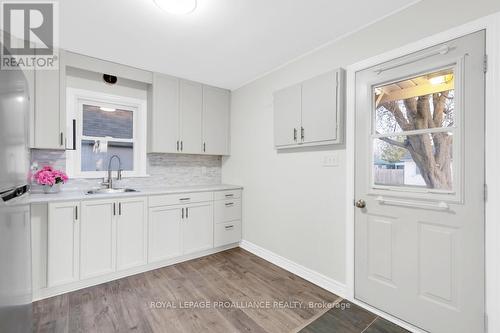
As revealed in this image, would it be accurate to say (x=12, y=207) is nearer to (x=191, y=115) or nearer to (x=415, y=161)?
(x=415, y=161)

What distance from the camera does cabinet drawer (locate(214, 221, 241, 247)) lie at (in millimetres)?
3311

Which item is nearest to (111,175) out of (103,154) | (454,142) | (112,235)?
(103,154)

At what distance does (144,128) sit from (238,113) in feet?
4.56

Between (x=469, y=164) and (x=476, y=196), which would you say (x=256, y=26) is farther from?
(x=476, y=196)

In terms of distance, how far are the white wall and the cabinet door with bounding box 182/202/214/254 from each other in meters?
0.57

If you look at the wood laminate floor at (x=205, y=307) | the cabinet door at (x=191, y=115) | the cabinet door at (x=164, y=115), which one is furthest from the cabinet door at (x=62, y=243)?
the cabinet door at (x=191, y=115)

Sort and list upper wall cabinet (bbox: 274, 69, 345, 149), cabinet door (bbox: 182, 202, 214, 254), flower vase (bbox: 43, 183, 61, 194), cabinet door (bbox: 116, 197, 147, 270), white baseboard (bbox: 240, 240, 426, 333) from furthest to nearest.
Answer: cabinet door (bbox: 182, 202, 214, 254) → cabinet door (bbox: 116, 197, 147, 270) → flower vase (bbox: 43, 183, 61, 194) → upper wall cabinet (bbox: 274, 69, 345, 149) → white baseboard (bbox: 240, 240, 426, 333)

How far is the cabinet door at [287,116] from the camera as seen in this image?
102 inches

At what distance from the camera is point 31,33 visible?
85.7 inches

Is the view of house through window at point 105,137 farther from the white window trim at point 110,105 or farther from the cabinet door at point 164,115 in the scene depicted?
the cabinet door at point 164,115

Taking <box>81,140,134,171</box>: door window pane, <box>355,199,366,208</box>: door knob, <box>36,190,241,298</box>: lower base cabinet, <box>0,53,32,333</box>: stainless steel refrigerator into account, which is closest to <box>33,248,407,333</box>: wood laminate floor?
<box>36,190,241,298</box>: lower base cabinet

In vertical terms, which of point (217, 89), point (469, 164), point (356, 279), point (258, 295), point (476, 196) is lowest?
point (258, 295)

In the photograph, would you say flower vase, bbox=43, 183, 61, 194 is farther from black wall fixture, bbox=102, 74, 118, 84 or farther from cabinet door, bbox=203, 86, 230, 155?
cabinet door, bbox=203, 86, 230, 155

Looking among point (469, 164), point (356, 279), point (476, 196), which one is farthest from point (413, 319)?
point (469, 164)
